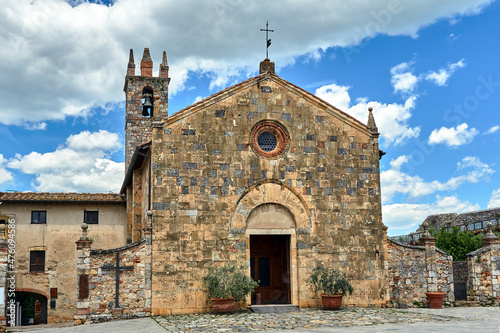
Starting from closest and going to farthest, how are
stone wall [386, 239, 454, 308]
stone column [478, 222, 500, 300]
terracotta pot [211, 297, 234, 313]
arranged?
terracotta pot [211, 297, 234, 313] < stone wall [386, 239, 454, 308] < stone column [478, 222, 500, 300]

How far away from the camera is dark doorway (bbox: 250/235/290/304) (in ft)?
64.6

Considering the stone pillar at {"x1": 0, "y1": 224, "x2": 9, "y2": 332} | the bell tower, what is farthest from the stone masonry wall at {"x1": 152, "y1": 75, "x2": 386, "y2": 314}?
the bell tower

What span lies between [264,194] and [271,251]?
115 inches

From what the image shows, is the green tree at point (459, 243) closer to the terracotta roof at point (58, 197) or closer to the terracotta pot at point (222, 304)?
the terracotta pot at point (222, 304)

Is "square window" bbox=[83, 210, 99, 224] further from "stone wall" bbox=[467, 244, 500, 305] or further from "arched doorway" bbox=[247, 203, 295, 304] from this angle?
"stone wall" bbox=[467, 244, 500, 305]

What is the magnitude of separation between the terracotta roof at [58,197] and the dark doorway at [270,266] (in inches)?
384

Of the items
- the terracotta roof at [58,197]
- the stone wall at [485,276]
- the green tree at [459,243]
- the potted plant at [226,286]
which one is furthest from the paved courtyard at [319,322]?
the green tree at [459,243]

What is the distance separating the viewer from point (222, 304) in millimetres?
16656

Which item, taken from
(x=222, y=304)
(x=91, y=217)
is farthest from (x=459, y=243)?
(x=91, y=217)

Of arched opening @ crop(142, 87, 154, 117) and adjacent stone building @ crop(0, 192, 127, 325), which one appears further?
arched opening @ crop(142, 87, 154, 117)

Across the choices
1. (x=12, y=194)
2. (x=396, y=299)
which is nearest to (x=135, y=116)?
(x=12, y=194)

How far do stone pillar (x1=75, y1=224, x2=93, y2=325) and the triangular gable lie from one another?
5.13 m

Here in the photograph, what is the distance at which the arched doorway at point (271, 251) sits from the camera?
18.5 m

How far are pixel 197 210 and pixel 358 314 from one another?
648 centimetres
